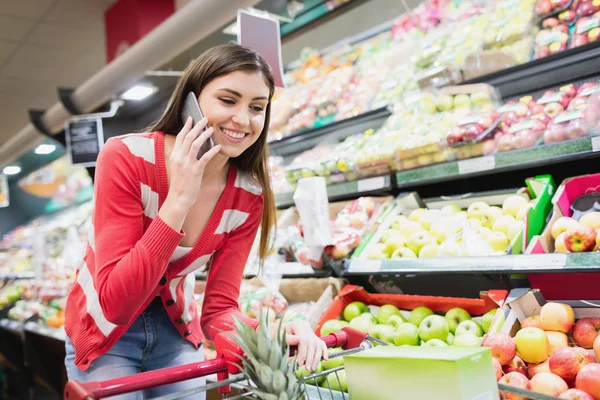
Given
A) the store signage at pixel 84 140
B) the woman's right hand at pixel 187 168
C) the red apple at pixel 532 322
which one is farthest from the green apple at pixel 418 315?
the store signage at pixel 84 140

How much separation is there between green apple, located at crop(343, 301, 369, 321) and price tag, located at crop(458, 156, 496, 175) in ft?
2.46

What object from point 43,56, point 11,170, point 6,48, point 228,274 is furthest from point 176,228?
point 11,170

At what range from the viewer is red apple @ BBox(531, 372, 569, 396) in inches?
53.2

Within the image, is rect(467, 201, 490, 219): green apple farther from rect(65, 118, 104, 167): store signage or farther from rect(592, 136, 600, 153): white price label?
rect(65, 118, 104, 167): store signage

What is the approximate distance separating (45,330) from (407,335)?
3136mm

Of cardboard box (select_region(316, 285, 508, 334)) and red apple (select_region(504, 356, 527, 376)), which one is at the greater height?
cardboard box (select_region(316, 285, 508, 334))

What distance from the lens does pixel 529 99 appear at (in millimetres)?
2445

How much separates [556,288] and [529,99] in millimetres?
1046

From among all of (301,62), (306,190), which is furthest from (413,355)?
(301,62)

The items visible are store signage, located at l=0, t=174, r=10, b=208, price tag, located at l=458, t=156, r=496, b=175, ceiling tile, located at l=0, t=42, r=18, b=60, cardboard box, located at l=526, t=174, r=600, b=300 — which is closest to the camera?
cardboard box, located at l=526, t=174, r=600, b=300

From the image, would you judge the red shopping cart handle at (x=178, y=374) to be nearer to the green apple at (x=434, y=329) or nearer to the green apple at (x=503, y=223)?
the green apple at (x=434, y=329)

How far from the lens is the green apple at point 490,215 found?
2250 mm

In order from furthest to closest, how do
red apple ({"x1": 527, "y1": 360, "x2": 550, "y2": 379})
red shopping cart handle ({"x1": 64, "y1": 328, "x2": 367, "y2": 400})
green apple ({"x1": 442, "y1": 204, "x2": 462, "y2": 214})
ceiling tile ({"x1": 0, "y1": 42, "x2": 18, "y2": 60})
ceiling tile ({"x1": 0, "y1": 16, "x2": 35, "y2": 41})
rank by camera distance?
ceiling tile ({"x1": 0, "y1": 42, "x2": 18, "y2": 60}) → ceiling tile ({"x1": 0, "y1": 16, "x2": 35, "y2": 41}) → green apple ({"x1": 442, "y1": 204, "x2": 462, "y2": 214}) → red apple ({"x1": 527, "y1": 360, "x2": 550, "y2": 379}) → red shopping cart handle ({"x1": 64, "y1": 328, "x2": 367, "y2": 400})

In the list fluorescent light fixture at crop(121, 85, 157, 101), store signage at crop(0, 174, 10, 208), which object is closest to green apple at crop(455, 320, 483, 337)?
fluorescent light fixture at crop(121, 85, 157, 101)
